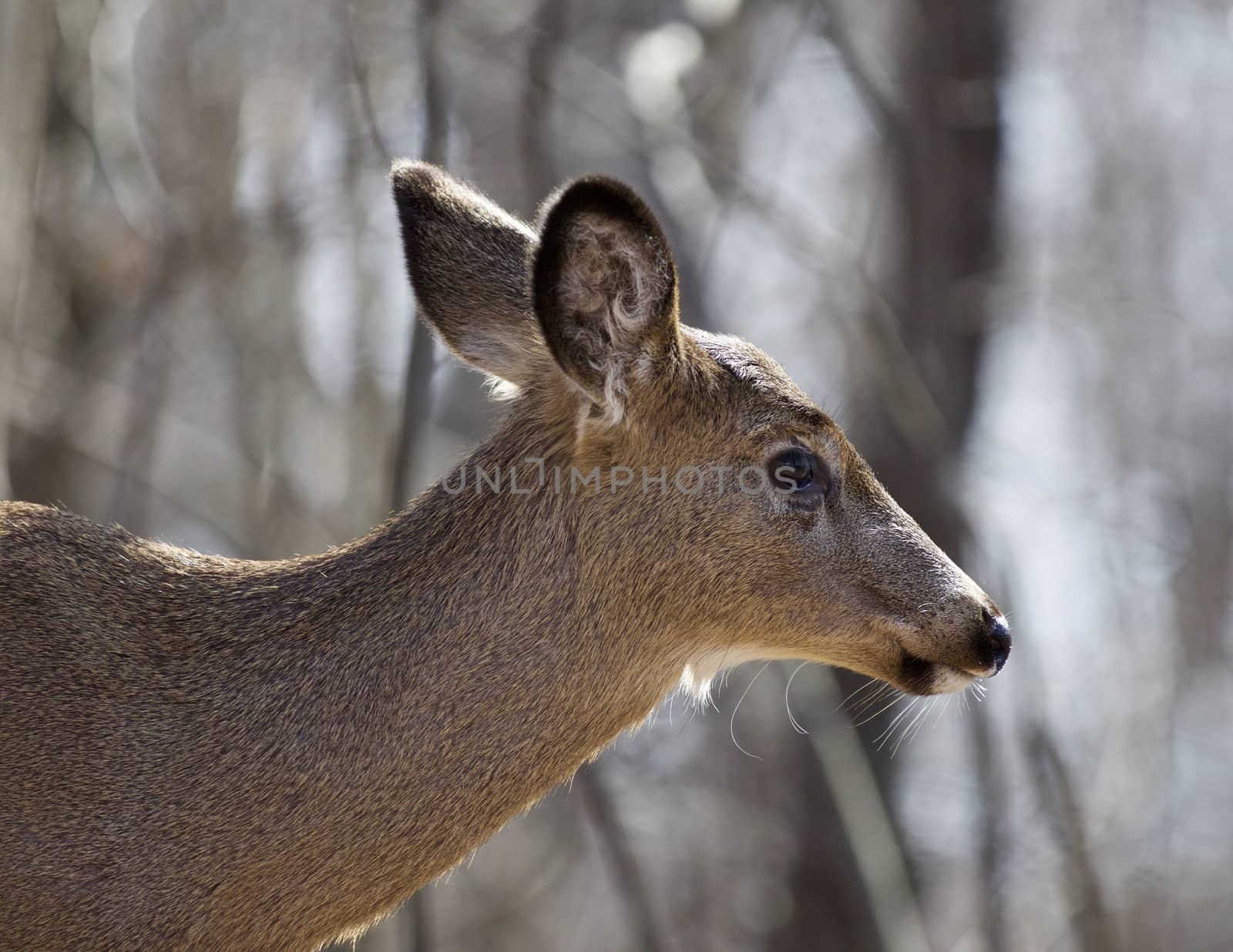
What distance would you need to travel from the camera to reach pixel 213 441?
16.0m

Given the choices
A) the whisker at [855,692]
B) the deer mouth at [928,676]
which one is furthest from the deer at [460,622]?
the whisker at [855,692]

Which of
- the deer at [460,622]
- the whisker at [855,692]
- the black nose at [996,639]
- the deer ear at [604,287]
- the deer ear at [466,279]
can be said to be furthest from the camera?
the whisker at [855,692]

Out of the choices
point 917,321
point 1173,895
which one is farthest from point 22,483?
point 1173,895

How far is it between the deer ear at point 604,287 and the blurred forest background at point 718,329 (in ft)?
2.77

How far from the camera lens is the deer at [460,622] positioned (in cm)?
423

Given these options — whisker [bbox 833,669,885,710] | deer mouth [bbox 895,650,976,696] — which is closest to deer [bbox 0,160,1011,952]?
deer mouth [bbox 895,650,976,696]

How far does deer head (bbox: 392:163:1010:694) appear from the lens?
4.68 meters

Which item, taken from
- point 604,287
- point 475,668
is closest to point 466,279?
point 604,287

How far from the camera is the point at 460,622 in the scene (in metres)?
4.54

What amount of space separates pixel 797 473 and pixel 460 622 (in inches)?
49.9

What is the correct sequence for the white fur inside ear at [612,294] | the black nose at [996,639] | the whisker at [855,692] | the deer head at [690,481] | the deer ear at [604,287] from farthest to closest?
the whisker at [855,692] → the black nose at [996,639] → the deer head at [690,481] → the white fur inside ear at [612,294] → the deer ear at [604,287]

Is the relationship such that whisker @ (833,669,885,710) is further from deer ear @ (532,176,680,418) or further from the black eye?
deer ear @ (532,176,680,418)

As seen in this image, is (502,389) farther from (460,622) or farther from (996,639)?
(996,639)

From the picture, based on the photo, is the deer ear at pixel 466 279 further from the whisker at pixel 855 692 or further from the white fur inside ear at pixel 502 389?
the whisker at pixel 855 692
